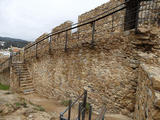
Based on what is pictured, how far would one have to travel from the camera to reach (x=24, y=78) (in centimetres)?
754

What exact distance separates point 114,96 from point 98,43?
1.74 meters

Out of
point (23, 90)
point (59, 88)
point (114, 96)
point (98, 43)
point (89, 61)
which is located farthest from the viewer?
point (23, 90)

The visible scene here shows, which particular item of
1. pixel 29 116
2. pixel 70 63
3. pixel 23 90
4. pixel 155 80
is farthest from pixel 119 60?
pixel 23 90

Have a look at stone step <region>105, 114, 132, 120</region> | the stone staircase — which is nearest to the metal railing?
→ the stone staircase

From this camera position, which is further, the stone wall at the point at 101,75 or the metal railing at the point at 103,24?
the metal railing at the point at 103,24

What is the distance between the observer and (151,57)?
276 cm

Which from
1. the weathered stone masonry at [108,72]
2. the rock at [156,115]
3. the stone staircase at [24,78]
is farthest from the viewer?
the stone staircase at [24,78]

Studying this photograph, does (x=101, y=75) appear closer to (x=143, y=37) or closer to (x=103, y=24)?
(x=143, y=37)

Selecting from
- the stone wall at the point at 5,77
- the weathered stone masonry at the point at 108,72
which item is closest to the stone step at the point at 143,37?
the weathered stone masonry at the point at 108,72

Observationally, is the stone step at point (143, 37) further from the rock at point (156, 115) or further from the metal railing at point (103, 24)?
the rock at point (156, 115)

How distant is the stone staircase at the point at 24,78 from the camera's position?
6896 mm

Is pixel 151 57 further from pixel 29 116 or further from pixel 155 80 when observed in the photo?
pixel 29 116

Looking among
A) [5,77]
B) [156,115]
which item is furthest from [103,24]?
[5,77]

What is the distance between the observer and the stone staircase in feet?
22.6
